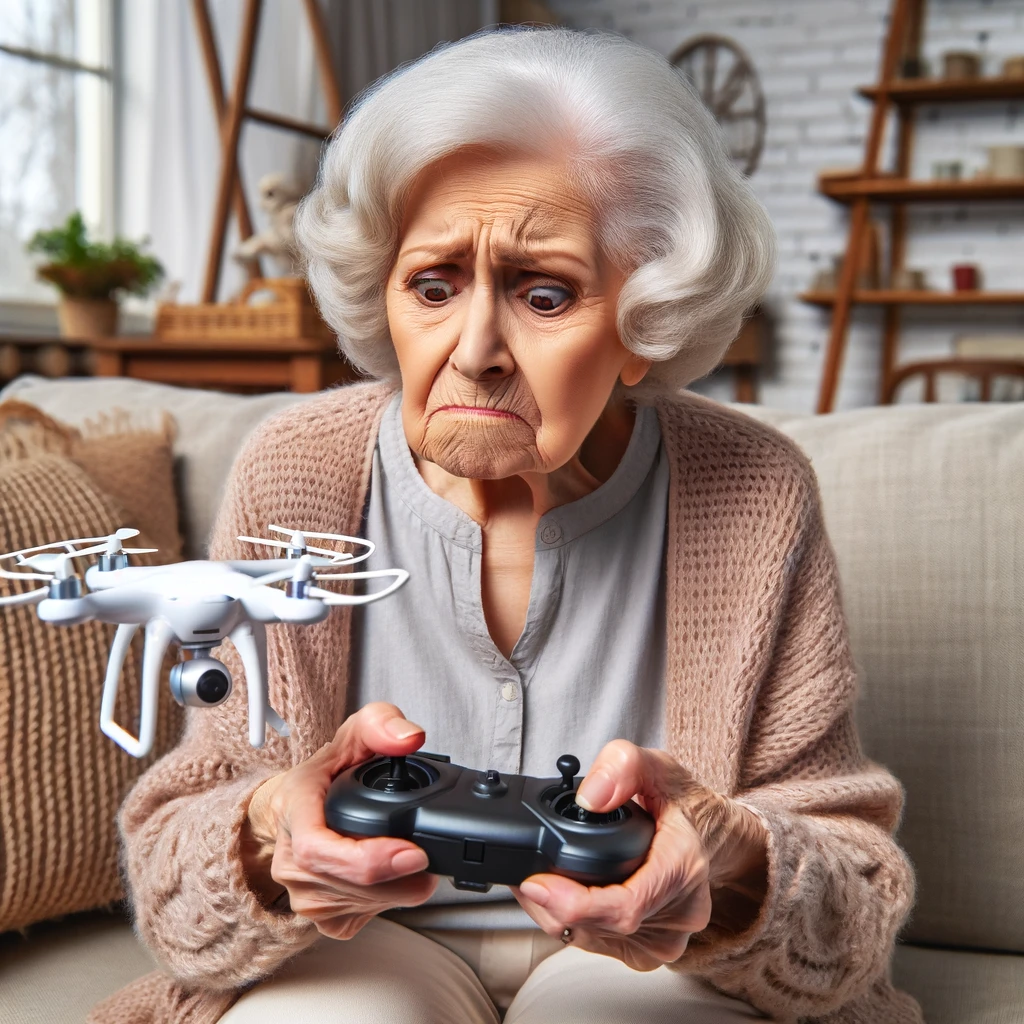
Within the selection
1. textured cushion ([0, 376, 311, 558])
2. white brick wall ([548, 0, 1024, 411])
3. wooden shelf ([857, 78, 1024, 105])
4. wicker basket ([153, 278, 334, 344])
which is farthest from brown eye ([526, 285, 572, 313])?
white brick wall ([548, 0, 1024, 411])

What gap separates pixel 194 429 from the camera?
1416 mm

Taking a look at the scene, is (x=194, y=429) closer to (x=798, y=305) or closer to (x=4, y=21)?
(x=4, y=21)

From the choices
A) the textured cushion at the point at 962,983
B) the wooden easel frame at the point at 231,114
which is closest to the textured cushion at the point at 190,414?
the textured cushion at the point at 962,983

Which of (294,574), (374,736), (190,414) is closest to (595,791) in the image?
(374,736)

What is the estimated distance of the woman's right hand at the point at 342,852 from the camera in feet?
2.08

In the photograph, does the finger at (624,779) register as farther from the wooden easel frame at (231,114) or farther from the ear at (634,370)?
the wooden easel frame at (231,114)

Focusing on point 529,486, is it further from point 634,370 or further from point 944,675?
point 944,675

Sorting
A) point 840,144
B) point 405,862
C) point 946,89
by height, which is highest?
point 946,89

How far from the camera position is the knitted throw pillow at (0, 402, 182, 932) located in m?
1.03

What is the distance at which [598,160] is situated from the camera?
831mm

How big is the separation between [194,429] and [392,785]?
2.81 ft

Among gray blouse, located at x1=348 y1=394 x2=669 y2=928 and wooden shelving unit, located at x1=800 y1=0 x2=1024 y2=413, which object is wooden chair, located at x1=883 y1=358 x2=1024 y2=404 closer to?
wooden shelving unit, located at x1=800 y1=0 x2=1024 y2=413

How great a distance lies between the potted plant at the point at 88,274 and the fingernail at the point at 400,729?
86.0 inches

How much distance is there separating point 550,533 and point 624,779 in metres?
0.35
